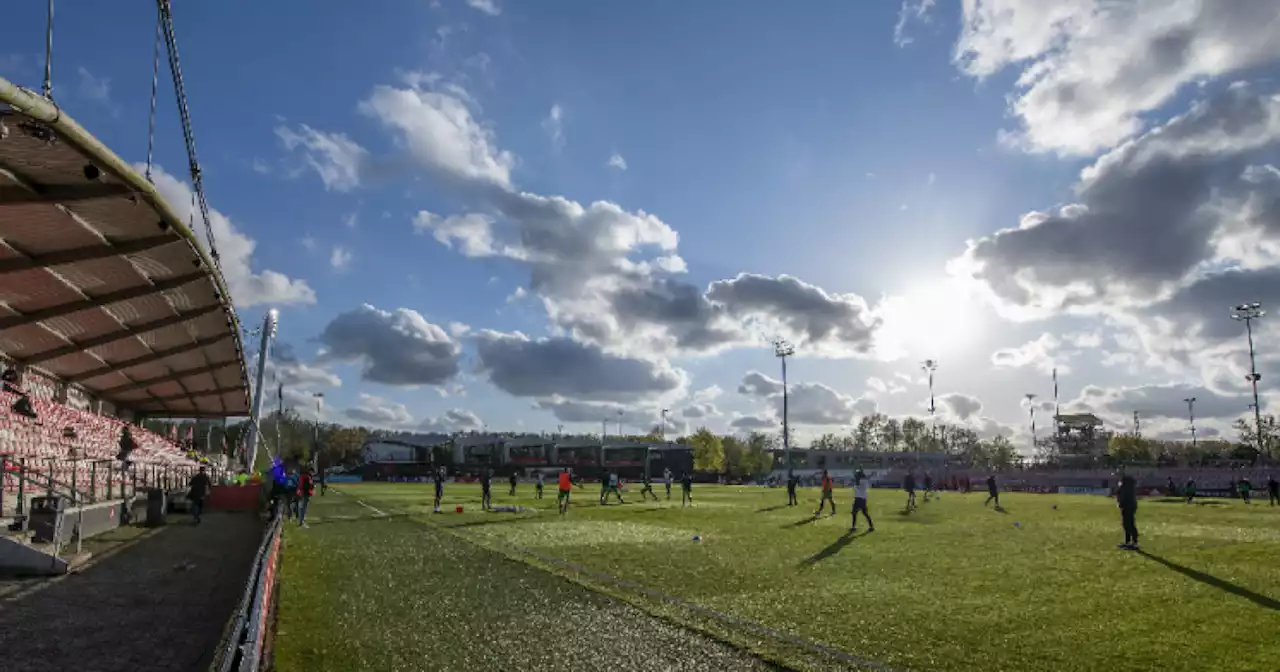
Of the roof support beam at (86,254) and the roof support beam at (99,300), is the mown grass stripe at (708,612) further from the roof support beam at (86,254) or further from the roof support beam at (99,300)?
the roof support beam at (99,300)

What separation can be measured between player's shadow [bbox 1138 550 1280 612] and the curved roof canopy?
17.7 m

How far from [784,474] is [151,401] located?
3089 inches

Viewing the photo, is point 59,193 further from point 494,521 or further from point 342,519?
point 494,521

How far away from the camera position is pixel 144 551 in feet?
55.3

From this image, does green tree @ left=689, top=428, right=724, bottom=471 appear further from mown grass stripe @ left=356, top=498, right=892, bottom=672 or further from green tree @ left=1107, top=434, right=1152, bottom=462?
mown grass stripe @ left=356, top=498, right=892, bottom=672

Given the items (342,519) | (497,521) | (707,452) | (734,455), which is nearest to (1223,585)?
(497,521)

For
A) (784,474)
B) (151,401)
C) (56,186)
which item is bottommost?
(784,474)

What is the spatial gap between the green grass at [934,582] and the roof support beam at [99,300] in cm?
992

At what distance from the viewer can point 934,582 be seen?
11.5 m

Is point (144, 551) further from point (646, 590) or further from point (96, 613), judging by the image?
point (646, 590)

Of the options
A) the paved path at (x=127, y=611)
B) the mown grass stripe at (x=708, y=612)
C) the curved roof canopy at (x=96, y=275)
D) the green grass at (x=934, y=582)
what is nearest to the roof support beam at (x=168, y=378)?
the curved roof canopy at (x=96, y=275)

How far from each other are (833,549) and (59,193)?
58.9 feet

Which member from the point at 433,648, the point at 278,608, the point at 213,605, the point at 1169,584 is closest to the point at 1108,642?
the point at 1169,584

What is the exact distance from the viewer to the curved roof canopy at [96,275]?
489 inches
